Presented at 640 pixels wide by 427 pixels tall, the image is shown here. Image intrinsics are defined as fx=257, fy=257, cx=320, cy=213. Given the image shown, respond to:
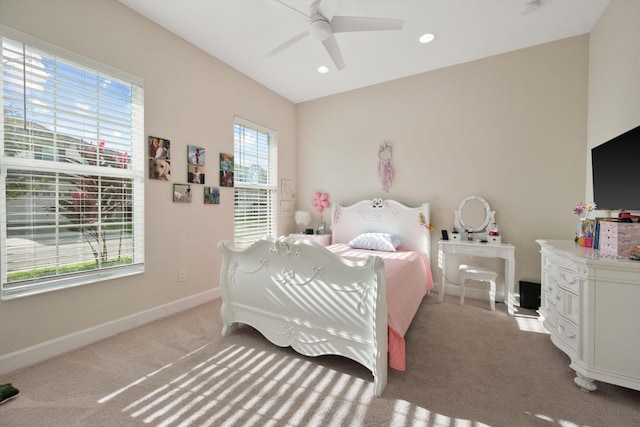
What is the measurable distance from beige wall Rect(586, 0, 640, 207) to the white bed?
2.10 meters

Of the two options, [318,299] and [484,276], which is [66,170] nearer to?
[318,299]

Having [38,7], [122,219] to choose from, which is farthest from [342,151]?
[38,7]

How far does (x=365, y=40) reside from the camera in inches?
112

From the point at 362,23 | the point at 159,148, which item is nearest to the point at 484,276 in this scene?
the point at 362,23

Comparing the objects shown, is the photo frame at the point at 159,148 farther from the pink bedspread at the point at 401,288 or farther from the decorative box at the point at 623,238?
the decorative box at the point at 623,238

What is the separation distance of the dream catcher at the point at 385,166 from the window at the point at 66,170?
3.02 metres

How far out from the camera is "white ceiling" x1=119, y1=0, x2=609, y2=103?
2.36 meters

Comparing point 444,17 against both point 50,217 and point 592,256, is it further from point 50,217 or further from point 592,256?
point 50,217

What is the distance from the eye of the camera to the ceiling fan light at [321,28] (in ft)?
6.66

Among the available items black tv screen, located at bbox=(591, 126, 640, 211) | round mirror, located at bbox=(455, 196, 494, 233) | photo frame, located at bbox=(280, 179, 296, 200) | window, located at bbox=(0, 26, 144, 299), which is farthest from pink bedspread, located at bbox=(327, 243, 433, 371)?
window, located at bbox=(0, 26, 144, 299)

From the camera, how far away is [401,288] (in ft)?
7.06

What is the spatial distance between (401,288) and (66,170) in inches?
115

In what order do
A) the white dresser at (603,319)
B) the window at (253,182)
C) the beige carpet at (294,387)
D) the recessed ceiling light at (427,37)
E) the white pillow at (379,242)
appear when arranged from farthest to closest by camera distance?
1. the window at (253,182)
2. the white pillow at (379,242)
3. the recessed ceiling light at (427,37)
4. the white dresser at (603,319)
5. the beige carpet at (294,387)

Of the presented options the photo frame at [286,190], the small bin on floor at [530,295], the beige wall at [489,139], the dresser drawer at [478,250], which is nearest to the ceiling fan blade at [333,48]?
the beige wall at [489,139]
